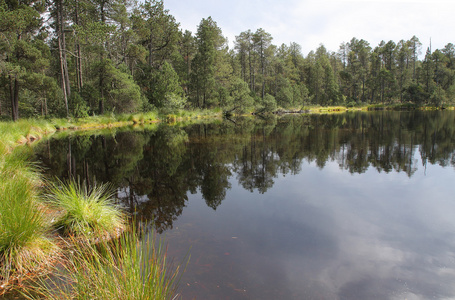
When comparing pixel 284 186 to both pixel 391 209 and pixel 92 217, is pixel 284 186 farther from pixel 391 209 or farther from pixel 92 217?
pixel 92 217

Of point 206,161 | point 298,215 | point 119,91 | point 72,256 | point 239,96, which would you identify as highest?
point 239,96

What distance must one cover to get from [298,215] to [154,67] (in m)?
42.4

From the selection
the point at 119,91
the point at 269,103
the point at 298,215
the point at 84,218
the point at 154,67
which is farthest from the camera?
the point at 269,103

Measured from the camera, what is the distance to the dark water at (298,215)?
13.2ft

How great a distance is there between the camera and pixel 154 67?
44344 mm

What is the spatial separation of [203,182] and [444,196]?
257 inches

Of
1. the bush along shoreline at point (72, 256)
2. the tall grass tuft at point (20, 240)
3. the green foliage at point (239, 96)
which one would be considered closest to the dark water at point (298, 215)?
the bush along shoreline at point (72, 256)

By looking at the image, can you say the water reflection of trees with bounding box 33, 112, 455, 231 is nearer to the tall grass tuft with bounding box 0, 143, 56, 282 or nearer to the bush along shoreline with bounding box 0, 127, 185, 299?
the bush along shoreline with bounding box 0, 127, 185, 299

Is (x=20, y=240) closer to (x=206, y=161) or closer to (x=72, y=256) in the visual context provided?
(x=72, y=256)

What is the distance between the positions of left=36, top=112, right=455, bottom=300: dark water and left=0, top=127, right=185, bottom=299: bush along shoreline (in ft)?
3.28

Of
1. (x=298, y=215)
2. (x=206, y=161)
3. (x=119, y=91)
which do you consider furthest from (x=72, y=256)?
(x=119, y=91)

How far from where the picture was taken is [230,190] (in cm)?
838

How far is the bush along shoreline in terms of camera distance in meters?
2.54

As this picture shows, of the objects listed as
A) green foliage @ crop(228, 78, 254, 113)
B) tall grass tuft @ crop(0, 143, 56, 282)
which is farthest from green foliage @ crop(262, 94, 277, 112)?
tall grass tuft @ crop(0, 143, 56, 282)
